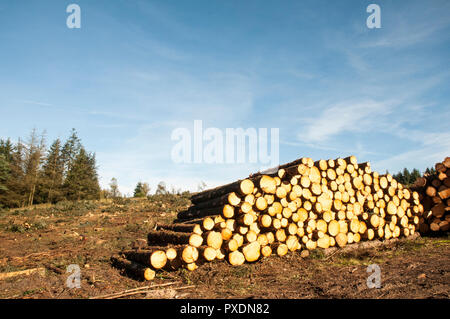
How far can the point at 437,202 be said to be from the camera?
1048cm

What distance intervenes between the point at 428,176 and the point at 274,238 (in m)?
7.65

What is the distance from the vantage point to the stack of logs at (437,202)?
33.7ft

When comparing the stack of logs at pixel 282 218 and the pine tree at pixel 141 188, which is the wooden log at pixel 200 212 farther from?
the pine tree at pixel 141 188

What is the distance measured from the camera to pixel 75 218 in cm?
1739

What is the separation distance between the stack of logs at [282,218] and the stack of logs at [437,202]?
124 centimetres

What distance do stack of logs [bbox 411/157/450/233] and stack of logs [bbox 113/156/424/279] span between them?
4.08ft

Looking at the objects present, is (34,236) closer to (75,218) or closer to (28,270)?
(75,218)

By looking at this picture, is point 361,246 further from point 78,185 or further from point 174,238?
point 78,185

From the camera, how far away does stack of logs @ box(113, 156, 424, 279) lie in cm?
663

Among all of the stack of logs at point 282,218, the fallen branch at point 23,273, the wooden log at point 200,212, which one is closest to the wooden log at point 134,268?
the stack of logs at point 282,218

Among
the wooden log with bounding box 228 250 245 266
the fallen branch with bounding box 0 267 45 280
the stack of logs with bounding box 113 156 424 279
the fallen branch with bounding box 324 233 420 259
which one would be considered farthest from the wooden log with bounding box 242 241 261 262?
the fallen branch with bounding box 0 267 45 280

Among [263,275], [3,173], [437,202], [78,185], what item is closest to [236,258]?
[263,275]

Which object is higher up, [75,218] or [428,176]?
[428,176]
